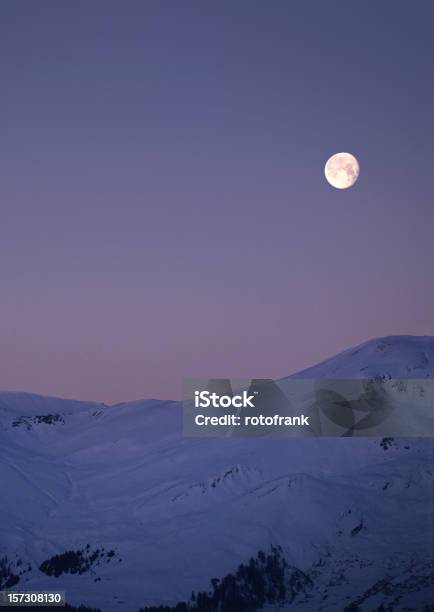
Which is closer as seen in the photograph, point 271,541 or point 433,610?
point 433,610

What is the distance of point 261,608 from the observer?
175 m

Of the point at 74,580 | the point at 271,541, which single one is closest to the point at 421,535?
the point at 271,541

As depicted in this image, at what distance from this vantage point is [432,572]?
552 feet

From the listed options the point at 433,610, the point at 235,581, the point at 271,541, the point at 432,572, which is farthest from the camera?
the point at 271,541

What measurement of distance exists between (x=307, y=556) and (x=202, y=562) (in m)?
27.1

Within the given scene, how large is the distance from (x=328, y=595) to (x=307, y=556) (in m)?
20.7

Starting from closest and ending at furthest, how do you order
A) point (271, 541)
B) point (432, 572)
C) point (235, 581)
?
1. point (432, 572)
2. point (235, 581)
3. point (271, 541)

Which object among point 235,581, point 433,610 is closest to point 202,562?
point 235,581

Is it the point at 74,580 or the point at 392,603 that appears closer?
the point at 392,603

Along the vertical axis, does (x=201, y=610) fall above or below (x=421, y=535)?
below

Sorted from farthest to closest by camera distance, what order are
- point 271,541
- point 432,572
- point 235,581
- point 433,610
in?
point 271,541 < point 235,581 < point 432,572 < point 433,610

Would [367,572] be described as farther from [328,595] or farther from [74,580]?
[74,580]

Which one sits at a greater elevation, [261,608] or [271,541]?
[271,541]

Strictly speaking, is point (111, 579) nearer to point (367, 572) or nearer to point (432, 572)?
point (367, 572)
